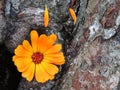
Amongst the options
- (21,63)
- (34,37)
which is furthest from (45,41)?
(21,63)

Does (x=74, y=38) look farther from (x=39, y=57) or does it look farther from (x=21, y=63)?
(x=21, y=63)

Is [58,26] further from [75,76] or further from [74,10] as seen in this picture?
[75,76]

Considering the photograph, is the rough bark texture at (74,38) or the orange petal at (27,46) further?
the orange petal at (27,46)

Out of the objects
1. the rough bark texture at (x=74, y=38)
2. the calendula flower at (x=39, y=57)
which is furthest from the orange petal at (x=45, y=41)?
the rough bark texture at (x=74, y=38)

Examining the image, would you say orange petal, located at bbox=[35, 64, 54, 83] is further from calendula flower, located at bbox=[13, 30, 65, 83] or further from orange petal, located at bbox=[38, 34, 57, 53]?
orange petal, located at bbox=[38, 34, 57, 53]

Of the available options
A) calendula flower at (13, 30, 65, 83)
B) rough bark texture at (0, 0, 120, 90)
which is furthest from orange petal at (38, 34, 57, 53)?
rough bark texture at (0, 0, 120, 90)

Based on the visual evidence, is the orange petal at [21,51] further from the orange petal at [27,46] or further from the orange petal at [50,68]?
the orange petal at [50,68]
